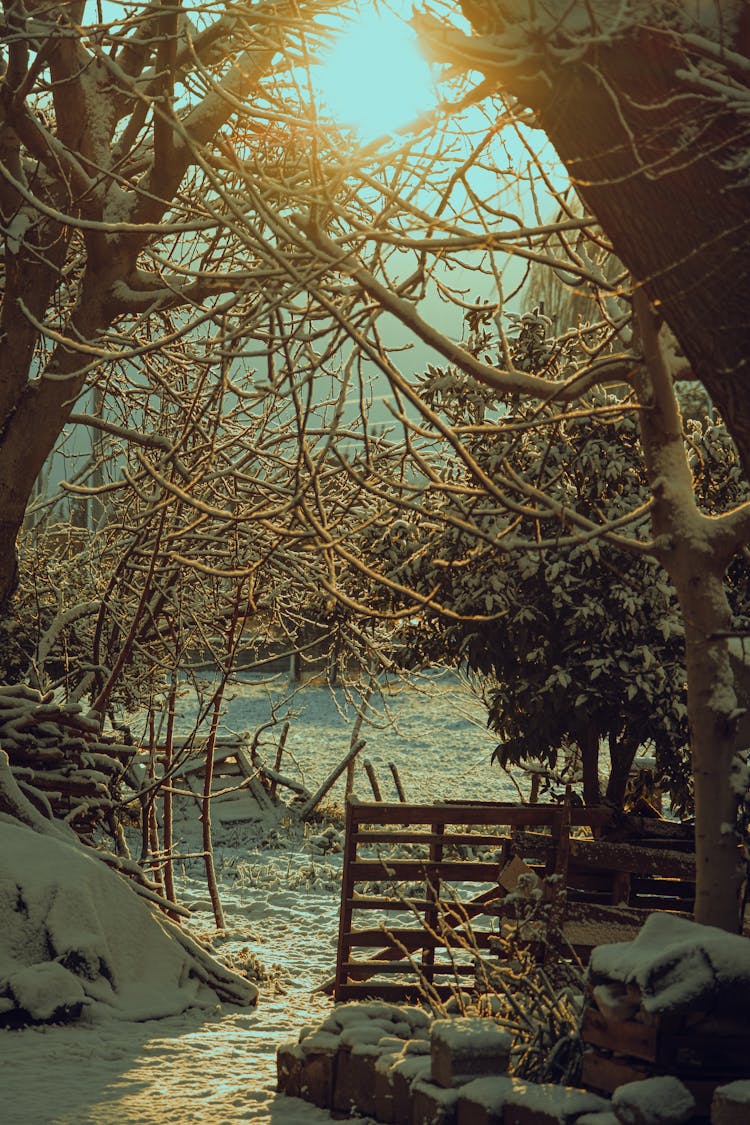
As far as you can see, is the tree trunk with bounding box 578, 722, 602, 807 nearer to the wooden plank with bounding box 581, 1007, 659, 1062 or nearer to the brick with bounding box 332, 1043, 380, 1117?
the brick with bounding box 332, 1043, 380, 1117

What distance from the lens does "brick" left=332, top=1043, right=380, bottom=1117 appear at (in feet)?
17.6

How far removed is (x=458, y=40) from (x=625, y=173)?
0.67 m

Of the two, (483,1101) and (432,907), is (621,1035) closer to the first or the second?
(483,1101)

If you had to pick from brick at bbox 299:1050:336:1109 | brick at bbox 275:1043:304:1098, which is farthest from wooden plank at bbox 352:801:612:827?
brick at bbox 299:1050:336:1109

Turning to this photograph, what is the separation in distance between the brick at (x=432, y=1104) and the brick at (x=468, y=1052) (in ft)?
0.17

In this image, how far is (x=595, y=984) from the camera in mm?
4488

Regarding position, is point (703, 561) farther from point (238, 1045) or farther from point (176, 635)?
point (176, 635)

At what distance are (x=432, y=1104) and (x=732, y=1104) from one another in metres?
1.48

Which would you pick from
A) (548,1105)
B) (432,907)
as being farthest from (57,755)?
(548,1105)

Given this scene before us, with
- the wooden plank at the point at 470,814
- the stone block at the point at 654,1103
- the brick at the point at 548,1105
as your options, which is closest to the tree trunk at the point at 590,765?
the wooden plank at the point at 470,814

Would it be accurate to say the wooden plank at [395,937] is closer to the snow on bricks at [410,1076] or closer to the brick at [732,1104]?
the snow on bricks at [410,1076]

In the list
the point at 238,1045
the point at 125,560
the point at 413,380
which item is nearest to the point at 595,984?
the point at 238,1045

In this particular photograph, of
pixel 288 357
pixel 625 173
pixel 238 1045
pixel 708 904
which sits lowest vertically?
pixel 238 1045

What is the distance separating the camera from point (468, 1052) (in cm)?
476
